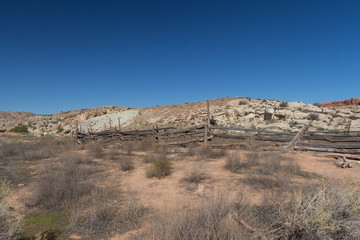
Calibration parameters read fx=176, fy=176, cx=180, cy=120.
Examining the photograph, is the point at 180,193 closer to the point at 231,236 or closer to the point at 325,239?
the point at 231,236

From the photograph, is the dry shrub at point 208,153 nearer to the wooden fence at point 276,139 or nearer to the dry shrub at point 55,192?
the wooden fence at point 276,139

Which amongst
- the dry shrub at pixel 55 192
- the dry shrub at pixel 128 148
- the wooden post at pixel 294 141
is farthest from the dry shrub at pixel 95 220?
the wooden post at pixel 294 141

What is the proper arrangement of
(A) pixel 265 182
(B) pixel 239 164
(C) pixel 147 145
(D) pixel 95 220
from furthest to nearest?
1. (C) pixel 147 145
2. (B) pixel 239 164
3. (A) pixel 265 182
4. (D) pixel 95 220

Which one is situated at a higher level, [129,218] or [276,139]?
Result: [276,139]

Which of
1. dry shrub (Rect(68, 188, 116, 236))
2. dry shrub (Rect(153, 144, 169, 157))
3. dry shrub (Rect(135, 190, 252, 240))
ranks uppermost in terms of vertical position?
dry shrub (Rect(135, 190, 252, 240))

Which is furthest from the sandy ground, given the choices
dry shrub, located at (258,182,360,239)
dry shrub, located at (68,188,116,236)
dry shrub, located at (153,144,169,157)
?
dry shrub, located at (153,144,169,157)

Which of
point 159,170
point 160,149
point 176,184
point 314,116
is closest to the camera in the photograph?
point 176,184

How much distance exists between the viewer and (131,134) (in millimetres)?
14711

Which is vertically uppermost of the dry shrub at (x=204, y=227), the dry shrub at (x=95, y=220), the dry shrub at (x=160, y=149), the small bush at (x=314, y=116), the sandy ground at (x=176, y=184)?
the small bush at (x=314, y=116)

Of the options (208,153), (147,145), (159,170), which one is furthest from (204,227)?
(147,145)

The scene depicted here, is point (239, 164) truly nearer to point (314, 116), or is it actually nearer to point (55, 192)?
point (55, 192)

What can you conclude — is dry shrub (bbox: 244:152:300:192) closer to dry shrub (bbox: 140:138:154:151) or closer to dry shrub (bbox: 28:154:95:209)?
dry shrub (bbox: 28:154:95:209)

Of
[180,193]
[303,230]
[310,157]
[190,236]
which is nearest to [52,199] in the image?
[180,193]

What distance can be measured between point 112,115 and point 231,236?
3278 cm
